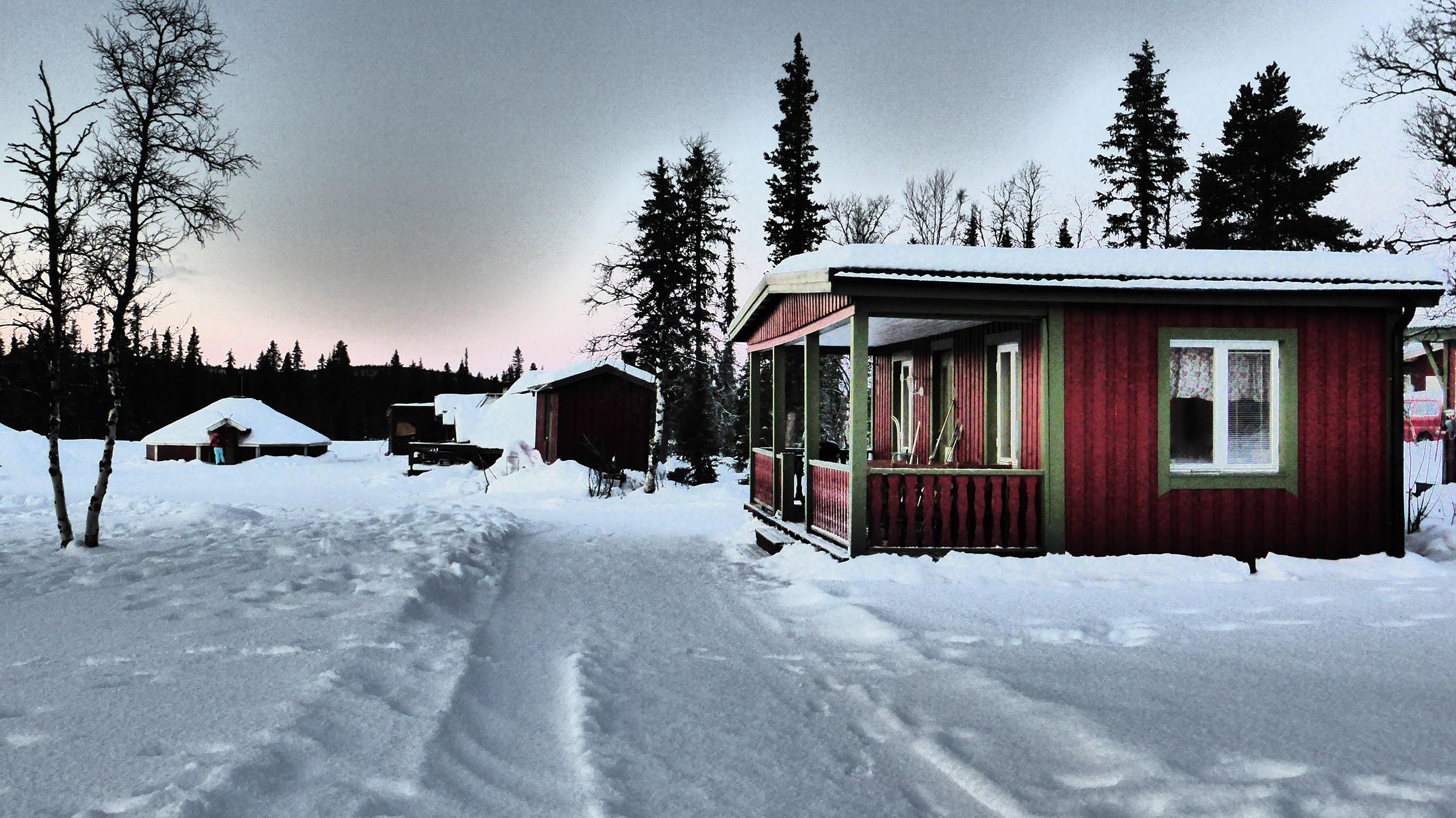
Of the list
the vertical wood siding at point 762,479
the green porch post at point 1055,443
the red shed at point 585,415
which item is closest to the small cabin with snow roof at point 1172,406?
the green porch post at point 1055,443

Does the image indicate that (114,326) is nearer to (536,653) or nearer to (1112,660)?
(536,653)

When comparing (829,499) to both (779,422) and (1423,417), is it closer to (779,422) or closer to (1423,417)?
(779,422)

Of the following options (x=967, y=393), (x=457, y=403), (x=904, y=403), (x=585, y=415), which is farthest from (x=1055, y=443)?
(x=457, y=403)

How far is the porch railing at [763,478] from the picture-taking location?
1195 centimetres

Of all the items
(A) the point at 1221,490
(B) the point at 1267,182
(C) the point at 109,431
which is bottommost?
(A) the point at 1221,490

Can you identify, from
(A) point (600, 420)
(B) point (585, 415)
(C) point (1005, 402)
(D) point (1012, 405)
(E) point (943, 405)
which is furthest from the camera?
(A) point (600, 420)

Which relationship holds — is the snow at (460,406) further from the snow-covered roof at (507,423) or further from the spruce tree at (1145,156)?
the spruce tree at (1145,156)

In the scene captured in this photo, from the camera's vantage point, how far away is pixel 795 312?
1051 centimetres

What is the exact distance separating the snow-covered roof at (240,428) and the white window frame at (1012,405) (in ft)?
129

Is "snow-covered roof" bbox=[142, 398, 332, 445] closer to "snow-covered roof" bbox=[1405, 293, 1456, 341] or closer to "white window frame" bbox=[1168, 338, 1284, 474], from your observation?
"white window frame" bbox=[1168, 338, 1284, 474]

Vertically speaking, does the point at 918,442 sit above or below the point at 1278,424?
below

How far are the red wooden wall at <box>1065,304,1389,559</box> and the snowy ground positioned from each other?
0.50m

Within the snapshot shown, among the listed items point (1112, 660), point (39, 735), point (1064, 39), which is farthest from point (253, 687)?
point (1064, 39)

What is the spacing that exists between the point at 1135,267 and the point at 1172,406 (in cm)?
154
